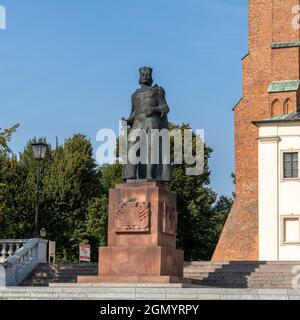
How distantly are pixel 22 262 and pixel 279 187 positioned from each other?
19.7 metres

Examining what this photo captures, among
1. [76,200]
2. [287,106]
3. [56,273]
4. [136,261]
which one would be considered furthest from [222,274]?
[76,200]

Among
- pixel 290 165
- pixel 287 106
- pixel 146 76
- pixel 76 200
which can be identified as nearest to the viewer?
pixel 146 76

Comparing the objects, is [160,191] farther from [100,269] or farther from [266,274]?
[266,274]

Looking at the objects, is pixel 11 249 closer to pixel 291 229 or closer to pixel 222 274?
pixel 222 274

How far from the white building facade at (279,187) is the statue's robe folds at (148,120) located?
72.1 ft

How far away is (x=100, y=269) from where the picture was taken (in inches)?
1002

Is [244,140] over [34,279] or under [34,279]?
over

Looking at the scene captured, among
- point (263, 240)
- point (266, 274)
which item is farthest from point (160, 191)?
point (263, 240)

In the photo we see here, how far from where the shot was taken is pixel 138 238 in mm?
25328

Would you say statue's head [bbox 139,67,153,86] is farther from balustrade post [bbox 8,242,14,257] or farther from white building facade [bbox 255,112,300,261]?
white building facade [bbox 255,112,300,261]

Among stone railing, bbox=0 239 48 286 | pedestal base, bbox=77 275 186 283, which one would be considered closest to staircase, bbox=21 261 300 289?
stone railing, bbox=0 239 48 286

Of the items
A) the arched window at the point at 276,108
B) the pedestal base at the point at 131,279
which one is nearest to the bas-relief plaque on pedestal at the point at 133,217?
the pedestal base at the point at 131,279
